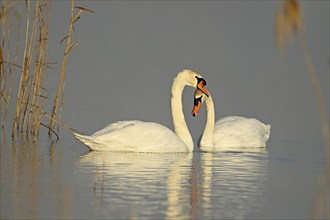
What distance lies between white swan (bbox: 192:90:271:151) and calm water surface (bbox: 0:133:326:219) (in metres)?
0.46

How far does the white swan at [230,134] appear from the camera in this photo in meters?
11.9

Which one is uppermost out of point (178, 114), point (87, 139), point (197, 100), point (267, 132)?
point (197, 100)

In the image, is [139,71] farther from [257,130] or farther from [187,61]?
[257,130]

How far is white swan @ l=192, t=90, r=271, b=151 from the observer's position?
39.2ft

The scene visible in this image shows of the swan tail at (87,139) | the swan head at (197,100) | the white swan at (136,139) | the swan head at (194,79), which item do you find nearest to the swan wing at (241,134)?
the swan head at (197,100)

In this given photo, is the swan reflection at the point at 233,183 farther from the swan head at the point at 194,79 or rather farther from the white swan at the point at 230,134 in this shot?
the swan head at the point at 194,79

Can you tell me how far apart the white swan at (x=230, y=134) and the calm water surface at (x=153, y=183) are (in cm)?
46

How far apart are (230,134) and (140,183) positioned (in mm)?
4024

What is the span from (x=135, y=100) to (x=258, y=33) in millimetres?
7352

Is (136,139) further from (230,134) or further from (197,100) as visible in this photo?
(230,134)

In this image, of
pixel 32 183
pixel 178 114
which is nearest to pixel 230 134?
pixel 178 114

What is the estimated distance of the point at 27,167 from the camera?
912 centimetres

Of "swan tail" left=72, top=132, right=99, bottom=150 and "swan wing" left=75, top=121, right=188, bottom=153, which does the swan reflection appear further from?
"swan tail" left=72, top=132, right=99, bottom=150

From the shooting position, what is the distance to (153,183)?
8.36 m
